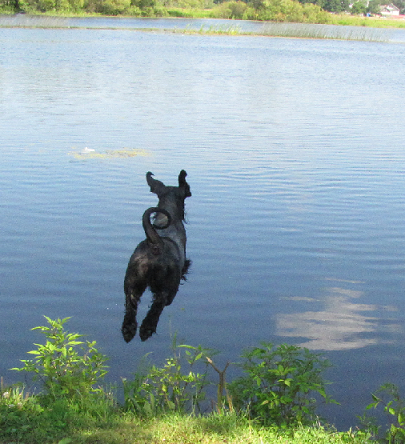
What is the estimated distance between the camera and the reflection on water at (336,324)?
20.0 ft

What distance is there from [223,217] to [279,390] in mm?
5515

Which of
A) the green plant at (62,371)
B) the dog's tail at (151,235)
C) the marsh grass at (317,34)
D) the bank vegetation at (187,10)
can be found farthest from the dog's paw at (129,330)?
the bank vegetation at (187,10)

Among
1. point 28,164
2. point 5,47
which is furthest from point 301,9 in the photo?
point 28,164

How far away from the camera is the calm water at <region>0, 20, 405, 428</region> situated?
620 cm

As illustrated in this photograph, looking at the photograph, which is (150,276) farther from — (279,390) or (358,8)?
(358,8)

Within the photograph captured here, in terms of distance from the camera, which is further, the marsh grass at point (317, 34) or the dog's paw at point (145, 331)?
the marsh grass at point (317, 34)

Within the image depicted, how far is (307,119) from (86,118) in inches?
261

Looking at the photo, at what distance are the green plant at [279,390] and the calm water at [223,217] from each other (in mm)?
836

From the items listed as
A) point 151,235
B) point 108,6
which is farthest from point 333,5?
point 151,235

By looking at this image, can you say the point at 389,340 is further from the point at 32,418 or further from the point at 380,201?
the point at 380,201

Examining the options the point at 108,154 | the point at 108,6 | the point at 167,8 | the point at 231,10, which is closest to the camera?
the point at 108,154

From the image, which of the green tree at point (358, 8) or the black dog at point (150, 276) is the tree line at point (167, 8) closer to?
the green tree at point (358, 8)

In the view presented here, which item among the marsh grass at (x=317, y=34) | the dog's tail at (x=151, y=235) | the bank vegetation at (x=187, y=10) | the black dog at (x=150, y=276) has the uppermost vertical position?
the bank vegetation at (x=187, y=10)

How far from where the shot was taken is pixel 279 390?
4418 millimetres
